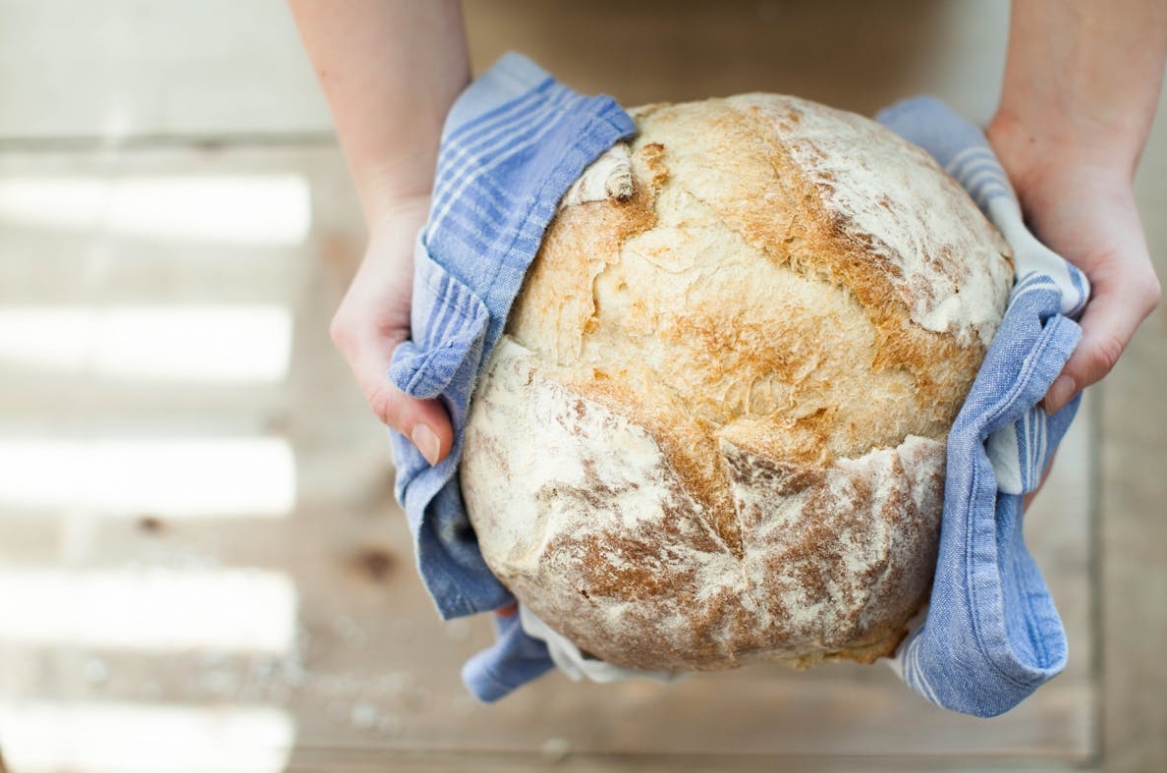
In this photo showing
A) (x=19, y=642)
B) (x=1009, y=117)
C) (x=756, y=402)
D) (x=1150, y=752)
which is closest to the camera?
(x=756, y=402)

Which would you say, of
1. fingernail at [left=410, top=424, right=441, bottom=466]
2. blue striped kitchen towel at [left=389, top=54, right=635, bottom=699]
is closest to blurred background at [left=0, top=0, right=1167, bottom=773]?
blue striped kitchen towel at [left=389, top=54, right=635, bottom=699]

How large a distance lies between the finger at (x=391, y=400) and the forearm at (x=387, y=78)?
0.60 ft

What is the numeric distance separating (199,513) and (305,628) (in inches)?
9.9

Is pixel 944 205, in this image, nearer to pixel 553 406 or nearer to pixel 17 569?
pixel 553 406

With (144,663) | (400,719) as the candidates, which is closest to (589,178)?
(400,719)

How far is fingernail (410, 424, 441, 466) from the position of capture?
0.97m

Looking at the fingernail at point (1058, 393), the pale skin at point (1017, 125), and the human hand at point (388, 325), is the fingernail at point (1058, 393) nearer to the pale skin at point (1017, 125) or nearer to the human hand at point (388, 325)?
the pale skin at point (1017, 125)

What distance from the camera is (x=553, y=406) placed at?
2.94 feet

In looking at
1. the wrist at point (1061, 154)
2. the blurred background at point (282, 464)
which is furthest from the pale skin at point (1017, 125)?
the blurred background at point (282, 464)

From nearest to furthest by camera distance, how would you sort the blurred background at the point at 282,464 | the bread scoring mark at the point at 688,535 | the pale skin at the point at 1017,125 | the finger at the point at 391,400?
the bread scoring mark at the point at 688,535 → the finger at the point at 391,400 → the pale skin at the point at 1017,125 → the blurred background at the point at 282,464

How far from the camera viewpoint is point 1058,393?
0.96 m

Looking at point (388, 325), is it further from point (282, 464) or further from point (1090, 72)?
point (1090, 72)

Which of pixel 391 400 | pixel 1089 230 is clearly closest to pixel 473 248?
pixel 391 400

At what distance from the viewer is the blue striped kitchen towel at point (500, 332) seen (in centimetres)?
89
